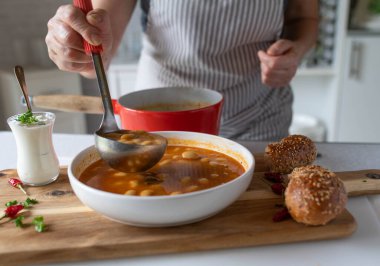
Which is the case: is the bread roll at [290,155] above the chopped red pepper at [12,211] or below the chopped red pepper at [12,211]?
above

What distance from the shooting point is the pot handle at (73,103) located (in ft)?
3.52

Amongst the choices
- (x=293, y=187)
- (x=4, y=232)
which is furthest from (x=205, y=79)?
(x=4, y=232)

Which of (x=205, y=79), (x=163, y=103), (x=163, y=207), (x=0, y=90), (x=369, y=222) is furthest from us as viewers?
(x=0, y=90)

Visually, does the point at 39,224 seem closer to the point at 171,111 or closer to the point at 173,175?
the point at 173,175

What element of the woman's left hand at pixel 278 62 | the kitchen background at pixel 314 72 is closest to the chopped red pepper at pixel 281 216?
the woman's left hand at pixel 278 62

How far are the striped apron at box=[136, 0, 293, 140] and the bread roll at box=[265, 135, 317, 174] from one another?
46 cm

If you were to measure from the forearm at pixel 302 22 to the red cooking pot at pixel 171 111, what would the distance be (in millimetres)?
465

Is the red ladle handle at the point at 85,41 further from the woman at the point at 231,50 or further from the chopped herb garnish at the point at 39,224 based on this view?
the chopped herb garnish at the point at 39,224

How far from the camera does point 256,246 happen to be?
2.20 feet

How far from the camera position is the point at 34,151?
0.86 m

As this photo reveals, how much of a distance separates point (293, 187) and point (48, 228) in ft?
1.34

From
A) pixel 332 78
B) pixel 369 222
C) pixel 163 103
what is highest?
pixel 163 103

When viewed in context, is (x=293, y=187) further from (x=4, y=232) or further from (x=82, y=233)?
(x=4, y=232)

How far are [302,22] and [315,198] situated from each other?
35.4 inches
